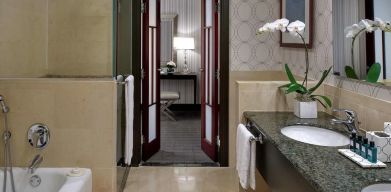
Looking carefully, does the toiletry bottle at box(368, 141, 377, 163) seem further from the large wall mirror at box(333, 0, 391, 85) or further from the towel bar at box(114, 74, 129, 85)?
the towel bar at box(114, 74, 129, 85)

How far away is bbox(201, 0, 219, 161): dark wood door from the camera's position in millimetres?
3893

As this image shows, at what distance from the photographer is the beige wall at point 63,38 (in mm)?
2654

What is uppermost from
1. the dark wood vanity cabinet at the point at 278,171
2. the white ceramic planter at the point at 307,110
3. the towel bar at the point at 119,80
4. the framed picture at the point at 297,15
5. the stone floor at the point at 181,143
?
the framed picture at the point at 297,15

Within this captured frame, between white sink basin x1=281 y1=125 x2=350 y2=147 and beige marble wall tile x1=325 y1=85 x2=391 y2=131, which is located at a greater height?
beige marble wall tile x1=325 y1=85 x2=391 y2=131

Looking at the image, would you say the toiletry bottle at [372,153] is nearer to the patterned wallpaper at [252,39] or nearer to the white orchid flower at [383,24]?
the white orchid flower at [383,24]

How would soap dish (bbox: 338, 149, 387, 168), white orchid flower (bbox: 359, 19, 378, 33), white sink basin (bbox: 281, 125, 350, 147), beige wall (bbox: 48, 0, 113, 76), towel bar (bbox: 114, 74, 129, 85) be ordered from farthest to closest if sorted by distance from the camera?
beige wall (bbox: 48, 0, 113, 76) → towel bar (bbox: 114, 74, 129, 85) → white sink basin (bbox: 281, 125, 350, 147) → white orchid flower (bbox: 359, 19, 378, 33) → soap dish (bbox: 338, 149, 387, 168)

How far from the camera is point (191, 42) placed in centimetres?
722

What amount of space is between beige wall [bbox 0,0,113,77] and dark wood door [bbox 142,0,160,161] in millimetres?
→ 1110

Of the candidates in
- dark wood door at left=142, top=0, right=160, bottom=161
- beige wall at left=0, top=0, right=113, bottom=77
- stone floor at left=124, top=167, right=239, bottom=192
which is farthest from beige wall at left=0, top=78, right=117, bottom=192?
dark wood door at left=142, top=0, right=160, bottom=161

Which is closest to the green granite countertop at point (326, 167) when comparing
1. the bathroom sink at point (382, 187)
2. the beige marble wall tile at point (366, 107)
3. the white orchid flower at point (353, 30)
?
the bathroom sink at point (382, 187)

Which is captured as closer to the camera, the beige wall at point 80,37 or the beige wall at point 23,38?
the beige wall at point 23,38

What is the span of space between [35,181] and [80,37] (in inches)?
43.5

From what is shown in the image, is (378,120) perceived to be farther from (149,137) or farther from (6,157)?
(149,137)

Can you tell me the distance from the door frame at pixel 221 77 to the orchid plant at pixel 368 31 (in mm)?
1613
